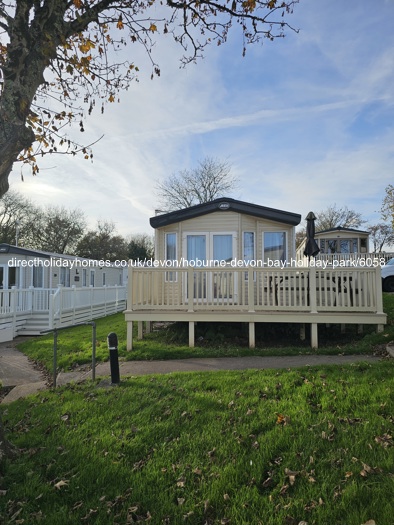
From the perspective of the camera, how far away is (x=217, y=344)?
7.88m

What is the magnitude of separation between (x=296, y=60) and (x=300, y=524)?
8.85 meters

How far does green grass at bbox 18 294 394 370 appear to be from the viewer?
6.97 meters

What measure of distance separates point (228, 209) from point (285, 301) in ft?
12.0

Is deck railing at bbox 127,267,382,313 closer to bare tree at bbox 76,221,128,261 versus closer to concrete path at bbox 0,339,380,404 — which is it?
concrete path at bbox 0,339,380,404

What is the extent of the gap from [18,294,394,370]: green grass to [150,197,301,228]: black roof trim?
3.35 m

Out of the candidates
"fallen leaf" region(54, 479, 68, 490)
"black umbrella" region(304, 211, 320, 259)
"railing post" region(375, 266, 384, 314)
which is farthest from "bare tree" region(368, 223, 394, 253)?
"fallen leaf" region(54, 479, 68, 490)

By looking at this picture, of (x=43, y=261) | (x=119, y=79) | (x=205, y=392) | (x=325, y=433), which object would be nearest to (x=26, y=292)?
(x=43, y=261)

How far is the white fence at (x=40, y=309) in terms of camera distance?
40.3ft

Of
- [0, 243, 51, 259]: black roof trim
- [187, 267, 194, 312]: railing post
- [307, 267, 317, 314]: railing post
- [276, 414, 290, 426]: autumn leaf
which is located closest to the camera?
[276, 414, 290, 426]: autumn leaf

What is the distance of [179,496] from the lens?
2.46 metres

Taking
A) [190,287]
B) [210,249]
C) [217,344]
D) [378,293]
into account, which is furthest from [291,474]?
[210,249]

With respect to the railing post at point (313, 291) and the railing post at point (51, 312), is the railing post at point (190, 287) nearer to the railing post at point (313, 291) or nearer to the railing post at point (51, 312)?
the railing post at point (313, 291)

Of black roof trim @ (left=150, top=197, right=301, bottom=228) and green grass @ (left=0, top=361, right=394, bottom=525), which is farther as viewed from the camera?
black roof trim @ (left=150, top=197, right=301, bottom=228)

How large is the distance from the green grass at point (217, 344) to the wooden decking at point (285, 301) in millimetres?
446
